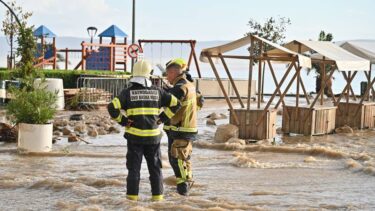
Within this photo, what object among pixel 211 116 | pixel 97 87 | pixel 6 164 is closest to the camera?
pixel 6 164

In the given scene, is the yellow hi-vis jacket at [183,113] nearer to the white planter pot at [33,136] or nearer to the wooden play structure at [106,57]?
the white planter pot at [33,136]

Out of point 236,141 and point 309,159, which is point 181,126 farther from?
point 236,141

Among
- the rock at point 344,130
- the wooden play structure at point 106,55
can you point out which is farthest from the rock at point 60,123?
the wooden play structure at point 106,55

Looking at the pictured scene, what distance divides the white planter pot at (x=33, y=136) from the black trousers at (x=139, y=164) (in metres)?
5.70

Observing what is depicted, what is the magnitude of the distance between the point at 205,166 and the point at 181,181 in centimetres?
364

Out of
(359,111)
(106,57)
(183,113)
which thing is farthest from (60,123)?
(106,57)

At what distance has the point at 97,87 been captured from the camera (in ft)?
104

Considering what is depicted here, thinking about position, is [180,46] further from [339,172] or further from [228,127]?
[339,172]

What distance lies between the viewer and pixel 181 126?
1080 cm

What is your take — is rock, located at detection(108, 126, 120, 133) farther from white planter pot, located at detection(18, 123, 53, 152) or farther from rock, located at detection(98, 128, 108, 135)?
white planter pot, located at detection(18, 123, 53, 152)

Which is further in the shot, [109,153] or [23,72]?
[23,72]

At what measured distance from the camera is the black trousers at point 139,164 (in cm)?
977

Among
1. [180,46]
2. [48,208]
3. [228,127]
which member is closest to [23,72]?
[228,127]

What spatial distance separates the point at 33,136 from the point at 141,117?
6.10 m
